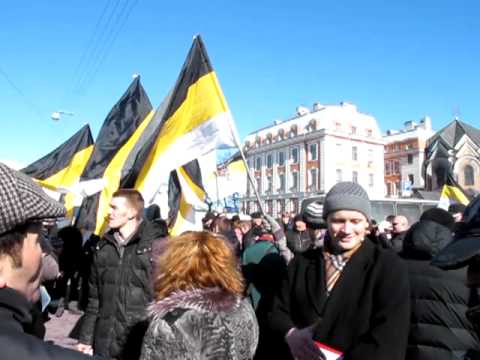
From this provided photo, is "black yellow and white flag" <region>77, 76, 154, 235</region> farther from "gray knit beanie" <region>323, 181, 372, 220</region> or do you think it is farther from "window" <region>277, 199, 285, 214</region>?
"window" <region>277, 199, 285, 214</region>

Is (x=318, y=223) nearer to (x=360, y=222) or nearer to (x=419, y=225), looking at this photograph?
(x=419, y=225)

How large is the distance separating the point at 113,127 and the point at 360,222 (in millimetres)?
5739

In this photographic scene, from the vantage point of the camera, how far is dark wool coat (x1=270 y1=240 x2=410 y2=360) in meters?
2.36

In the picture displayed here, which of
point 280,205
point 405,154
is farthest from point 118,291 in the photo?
point 405,154

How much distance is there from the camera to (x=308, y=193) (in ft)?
236

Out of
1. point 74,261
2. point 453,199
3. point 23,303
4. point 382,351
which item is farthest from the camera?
point 453,199

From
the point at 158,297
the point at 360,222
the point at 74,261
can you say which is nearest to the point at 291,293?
the point at 360,222

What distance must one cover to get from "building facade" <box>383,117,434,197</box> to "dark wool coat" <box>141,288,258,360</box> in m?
75.1

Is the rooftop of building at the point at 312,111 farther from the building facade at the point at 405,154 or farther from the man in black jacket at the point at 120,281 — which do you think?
the man in black jacket at the point at 120,281

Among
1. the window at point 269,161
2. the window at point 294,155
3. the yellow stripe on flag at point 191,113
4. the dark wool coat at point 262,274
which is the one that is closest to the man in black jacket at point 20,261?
the dark wool coat at point 262,274

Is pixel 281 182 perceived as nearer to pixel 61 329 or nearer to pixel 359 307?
pixel 61 329

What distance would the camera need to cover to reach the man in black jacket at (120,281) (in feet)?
12.2

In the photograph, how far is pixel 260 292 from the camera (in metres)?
3.96

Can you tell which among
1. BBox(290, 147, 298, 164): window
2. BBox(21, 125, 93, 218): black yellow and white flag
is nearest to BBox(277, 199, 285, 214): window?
BBox(290, 147, 298, 164): window
